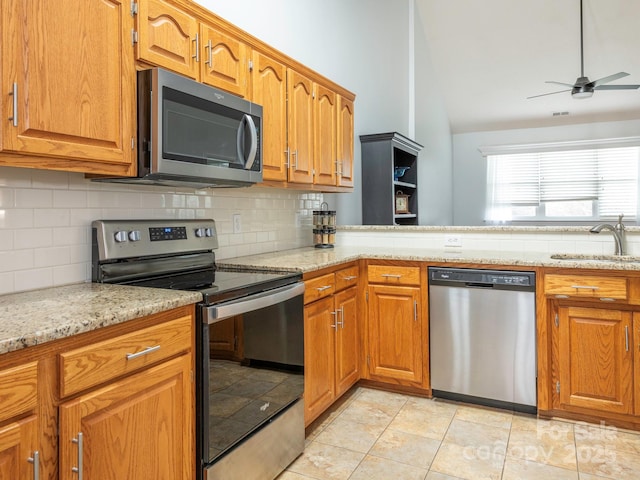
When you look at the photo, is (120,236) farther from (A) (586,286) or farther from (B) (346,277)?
(A) (586,286)

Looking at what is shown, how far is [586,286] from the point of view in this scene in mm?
2375

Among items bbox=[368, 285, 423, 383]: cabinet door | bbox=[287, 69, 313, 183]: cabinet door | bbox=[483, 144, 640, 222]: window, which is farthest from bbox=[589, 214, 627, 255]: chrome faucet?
bbox=[483, 144, 640, 222]: window

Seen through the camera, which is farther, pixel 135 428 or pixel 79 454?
pixel 135 428

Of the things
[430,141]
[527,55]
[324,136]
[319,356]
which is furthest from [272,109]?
[527,55]

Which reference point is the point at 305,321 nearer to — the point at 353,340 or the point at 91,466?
the point at 353,340

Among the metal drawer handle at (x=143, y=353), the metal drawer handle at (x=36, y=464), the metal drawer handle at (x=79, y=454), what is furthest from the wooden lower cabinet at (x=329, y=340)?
the metal drawer handle at (x=36, y=464)

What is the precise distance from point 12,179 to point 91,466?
1032 millimetres

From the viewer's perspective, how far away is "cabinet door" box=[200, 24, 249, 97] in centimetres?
204

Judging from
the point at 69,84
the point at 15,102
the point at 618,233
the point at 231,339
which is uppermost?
the point at 69,84

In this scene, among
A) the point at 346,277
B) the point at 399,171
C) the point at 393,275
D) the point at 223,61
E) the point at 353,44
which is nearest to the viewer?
the point at 223,61

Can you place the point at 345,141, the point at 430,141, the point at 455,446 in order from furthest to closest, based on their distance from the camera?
the point at 430,141
the point at 345,141
the point at 455,446

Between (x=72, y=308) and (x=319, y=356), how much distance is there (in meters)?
1.38

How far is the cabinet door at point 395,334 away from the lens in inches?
112

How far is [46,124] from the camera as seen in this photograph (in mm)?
1395
